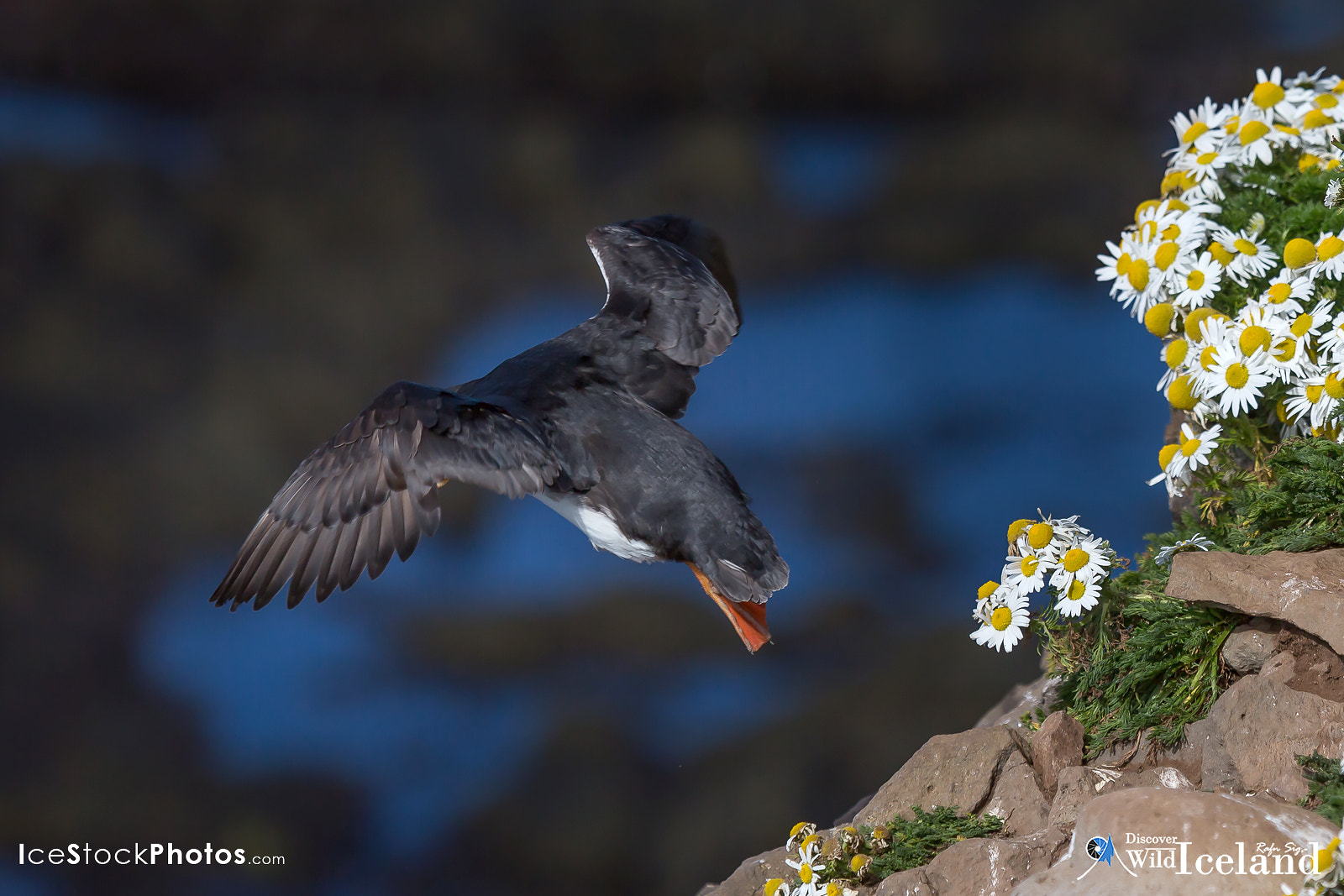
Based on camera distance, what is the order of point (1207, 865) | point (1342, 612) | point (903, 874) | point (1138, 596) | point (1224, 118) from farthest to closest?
point (1224, 118), point (1138, 596), point (903, 874), point (1342, 612), point (1207, 865)

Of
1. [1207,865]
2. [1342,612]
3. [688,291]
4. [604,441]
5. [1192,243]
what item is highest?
[688,291]

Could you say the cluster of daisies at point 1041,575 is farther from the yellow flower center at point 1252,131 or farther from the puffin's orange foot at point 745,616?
the yellow flower center at point 1252,131

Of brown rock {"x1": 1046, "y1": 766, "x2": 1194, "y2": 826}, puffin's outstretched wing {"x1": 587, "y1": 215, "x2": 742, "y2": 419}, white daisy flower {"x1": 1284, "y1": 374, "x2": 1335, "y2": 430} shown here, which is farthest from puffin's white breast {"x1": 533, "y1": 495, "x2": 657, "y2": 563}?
white daisy flower {"x1": 1284, "y1": 374, "x2": 1335, "y2": 430}

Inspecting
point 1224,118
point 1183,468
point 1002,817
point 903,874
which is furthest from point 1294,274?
point 903,874

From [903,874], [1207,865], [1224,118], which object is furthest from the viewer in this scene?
[1224,118]

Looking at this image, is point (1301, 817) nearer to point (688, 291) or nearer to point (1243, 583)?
point (1243, 583)

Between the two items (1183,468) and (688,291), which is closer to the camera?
(1183,468)

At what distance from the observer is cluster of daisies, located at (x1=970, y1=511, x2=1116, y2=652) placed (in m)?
2.80

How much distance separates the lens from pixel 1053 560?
9.32 feet

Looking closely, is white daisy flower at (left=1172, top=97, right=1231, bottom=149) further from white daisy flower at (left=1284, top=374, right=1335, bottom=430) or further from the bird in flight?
the bird in flight

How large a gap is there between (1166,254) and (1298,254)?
38cm

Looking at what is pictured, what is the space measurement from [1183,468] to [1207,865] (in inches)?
51.2

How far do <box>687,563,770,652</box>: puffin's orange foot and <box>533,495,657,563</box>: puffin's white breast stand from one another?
0.15m

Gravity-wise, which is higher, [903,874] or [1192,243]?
[1192,243]
